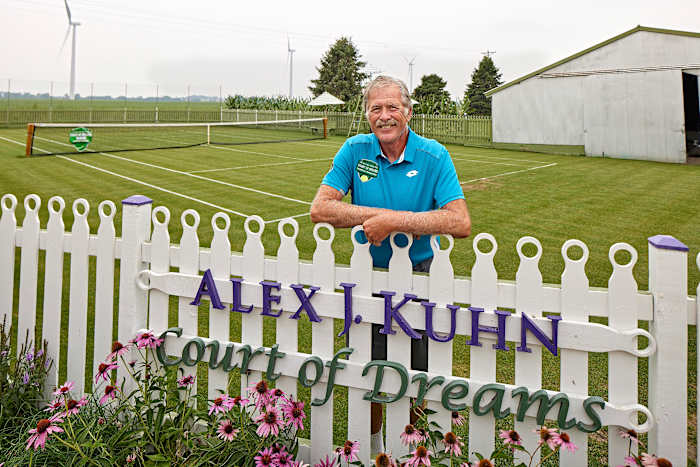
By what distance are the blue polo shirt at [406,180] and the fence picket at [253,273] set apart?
0.51 metres

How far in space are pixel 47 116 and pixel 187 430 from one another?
4415 cm

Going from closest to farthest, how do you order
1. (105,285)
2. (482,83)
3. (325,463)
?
(325,463), (105,285), (482,83)

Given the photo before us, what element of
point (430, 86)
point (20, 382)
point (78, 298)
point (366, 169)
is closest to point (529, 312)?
point (366, 169)

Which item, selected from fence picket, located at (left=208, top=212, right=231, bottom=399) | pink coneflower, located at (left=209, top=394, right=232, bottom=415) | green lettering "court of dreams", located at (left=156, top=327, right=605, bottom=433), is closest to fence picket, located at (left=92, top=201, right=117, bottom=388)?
green lettering "court of dreams", located at (left=156, top=327, right=605, bottom=433)

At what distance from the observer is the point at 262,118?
153ft

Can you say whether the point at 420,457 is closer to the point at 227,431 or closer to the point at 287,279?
the point at 227,431

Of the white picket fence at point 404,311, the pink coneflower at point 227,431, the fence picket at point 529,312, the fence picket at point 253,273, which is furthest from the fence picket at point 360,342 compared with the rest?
the fence picket at point 529,312

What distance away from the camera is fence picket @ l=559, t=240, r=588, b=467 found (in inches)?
102

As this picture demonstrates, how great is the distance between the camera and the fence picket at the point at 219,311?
317 centimetres

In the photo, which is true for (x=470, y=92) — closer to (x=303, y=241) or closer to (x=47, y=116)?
(x=47, y=116)

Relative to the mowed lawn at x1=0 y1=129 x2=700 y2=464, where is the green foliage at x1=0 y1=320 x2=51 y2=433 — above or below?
below

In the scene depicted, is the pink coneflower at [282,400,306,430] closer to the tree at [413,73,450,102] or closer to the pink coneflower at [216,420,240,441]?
the pink coneflower at [216,420,240,441]

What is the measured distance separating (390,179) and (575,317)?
113 centimetres

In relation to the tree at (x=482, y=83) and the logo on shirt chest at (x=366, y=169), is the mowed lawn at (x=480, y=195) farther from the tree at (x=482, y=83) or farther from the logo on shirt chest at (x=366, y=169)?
the tree at (x=482, y=83)
